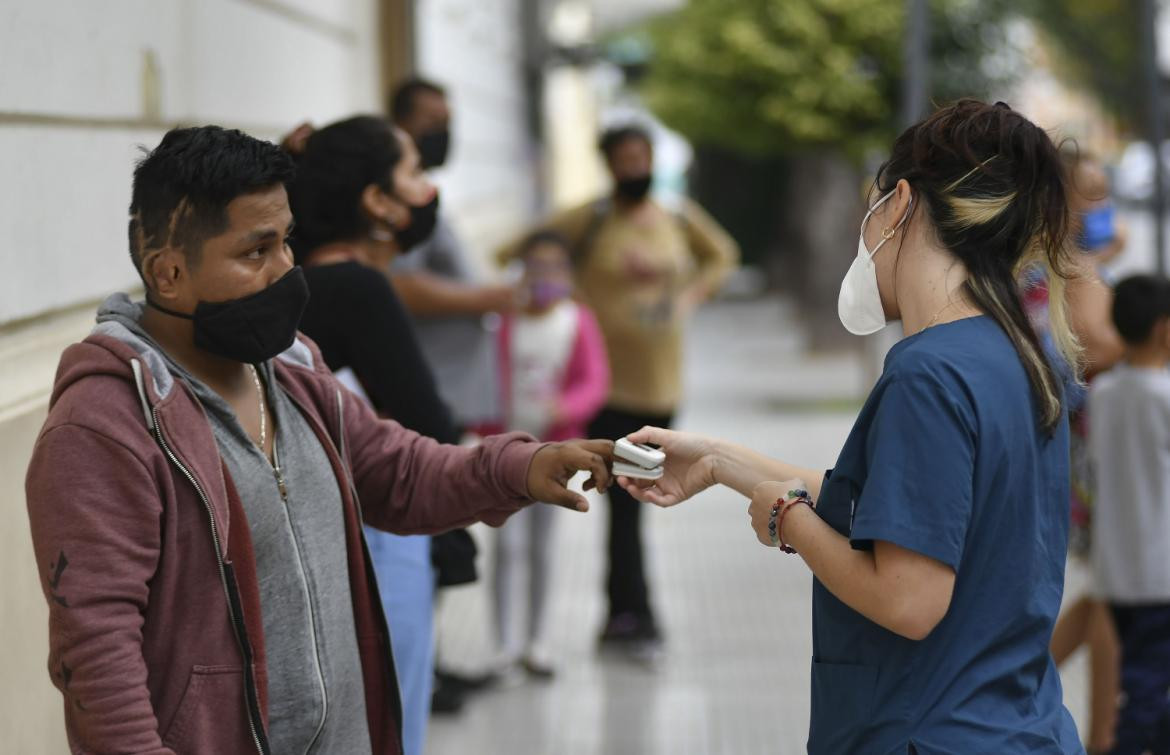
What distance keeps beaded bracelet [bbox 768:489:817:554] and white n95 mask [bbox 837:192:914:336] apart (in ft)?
0.90

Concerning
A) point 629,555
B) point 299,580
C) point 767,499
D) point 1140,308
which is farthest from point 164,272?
point 629,555

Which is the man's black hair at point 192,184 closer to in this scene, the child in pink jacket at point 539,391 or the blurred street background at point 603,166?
the blurred street background at point 603,166

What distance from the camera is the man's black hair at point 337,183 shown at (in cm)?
372

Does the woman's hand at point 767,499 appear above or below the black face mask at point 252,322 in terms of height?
below

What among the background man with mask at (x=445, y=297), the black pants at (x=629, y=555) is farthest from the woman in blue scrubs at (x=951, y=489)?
the black pants at (x=629, y=555)

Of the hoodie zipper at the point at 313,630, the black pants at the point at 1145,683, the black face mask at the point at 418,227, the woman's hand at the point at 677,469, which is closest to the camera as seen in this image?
the hoodie zipper at the point at 313,630

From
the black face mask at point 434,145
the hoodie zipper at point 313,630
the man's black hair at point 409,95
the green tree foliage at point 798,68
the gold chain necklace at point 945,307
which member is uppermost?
the green tree foliage at point 798,68

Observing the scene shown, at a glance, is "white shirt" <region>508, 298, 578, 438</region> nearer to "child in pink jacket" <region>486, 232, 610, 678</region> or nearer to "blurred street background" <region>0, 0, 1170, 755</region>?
"child in pink jacket" <region>486, 232, 610, 678</region>

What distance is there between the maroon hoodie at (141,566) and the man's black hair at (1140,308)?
10.5 feet

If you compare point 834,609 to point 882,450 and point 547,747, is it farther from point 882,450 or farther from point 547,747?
point 547,747

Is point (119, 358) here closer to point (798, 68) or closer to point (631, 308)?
point (631, 308)

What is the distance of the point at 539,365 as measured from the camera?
21.3 feet

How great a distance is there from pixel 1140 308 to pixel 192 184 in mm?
3226

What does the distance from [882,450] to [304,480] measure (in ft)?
2.97
